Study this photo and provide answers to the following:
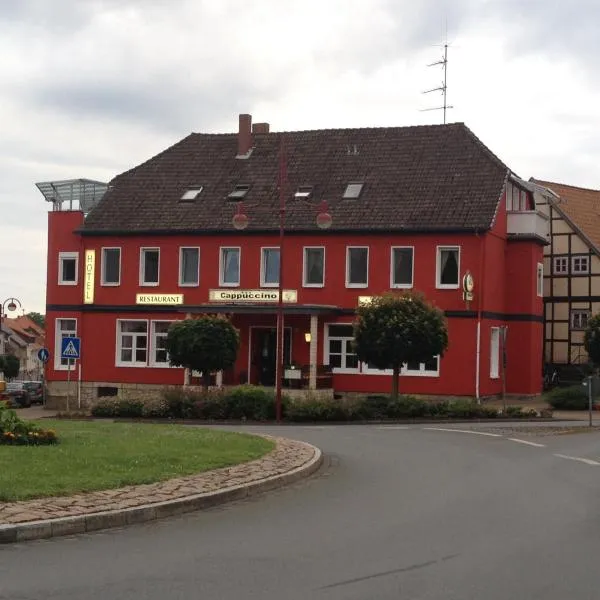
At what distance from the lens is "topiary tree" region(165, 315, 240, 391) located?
36.2m

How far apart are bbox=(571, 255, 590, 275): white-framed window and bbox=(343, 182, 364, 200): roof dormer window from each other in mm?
11422

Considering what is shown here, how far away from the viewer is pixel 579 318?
47656 millimetres

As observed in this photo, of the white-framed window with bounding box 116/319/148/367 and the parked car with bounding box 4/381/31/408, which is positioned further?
the parked car with bounding box 4/381/31/408

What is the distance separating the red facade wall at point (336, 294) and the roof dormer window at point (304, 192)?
77.5 inches

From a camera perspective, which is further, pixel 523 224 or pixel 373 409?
pixel 523 224

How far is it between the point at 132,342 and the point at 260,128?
12.1 m

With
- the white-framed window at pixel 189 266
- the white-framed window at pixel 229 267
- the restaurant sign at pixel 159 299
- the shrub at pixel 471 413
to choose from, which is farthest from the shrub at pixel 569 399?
the restaurant sign at pixel 159 299

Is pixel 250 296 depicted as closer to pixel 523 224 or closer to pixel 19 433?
pixel 523 224

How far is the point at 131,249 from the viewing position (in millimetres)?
45156

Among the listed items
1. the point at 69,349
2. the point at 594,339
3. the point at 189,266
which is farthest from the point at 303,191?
the point at 69,349

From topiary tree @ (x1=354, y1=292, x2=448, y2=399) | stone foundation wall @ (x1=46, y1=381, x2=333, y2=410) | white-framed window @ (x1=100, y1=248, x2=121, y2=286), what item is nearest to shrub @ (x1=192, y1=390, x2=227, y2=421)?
topiary tree @ (x1=354, y1=292, x2=448, y2=399)

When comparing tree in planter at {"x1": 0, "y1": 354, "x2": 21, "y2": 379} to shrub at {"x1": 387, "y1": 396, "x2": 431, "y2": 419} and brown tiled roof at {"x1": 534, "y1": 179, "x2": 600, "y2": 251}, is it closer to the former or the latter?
brown tiled roof at {"x1": 534, "y1": 179, "x2": 600, "y2": 251}

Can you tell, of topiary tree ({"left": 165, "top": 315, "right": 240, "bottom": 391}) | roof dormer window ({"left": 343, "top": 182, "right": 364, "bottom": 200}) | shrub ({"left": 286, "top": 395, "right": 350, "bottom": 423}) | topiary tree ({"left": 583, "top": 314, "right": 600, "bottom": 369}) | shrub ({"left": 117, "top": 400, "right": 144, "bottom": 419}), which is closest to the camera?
shrub ({"left": 286, "top": 395, "right": 350, "bottom": 423})

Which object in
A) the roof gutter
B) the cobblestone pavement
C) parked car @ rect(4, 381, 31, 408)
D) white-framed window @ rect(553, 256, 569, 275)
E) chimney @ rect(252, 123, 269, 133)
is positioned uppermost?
chimney @ rect(252, 123, 269, 133)
